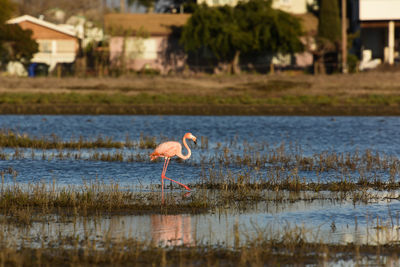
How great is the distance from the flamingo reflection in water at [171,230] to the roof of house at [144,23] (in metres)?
41.5

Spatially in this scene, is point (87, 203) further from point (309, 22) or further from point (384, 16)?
point (309, 22)

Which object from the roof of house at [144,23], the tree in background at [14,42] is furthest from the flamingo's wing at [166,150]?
the roof of house at [144,23]

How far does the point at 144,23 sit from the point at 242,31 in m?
8.81

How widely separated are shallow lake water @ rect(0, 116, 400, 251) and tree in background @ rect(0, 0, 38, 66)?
61.9 feet

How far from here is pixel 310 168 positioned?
643 inches

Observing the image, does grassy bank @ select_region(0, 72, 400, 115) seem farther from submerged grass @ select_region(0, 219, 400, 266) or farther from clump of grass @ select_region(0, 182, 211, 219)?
submerged grass @ select_region(0, 219, 400, 266)

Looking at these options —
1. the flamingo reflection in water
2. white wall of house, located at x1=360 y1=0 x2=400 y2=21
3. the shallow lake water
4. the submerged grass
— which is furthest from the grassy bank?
the submerged grass

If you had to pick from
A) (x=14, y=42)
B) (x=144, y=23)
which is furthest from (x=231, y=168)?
(x=144, y=23)

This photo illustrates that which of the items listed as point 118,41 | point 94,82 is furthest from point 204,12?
point 94,82

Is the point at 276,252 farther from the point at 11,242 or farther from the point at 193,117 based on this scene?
the point at 193,117

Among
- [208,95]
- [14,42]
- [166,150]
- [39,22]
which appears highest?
[39,22]

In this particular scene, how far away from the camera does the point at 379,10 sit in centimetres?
4822

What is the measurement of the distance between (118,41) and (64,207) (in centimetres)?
4151

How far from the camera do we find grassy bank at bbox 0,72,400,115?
3209cm
